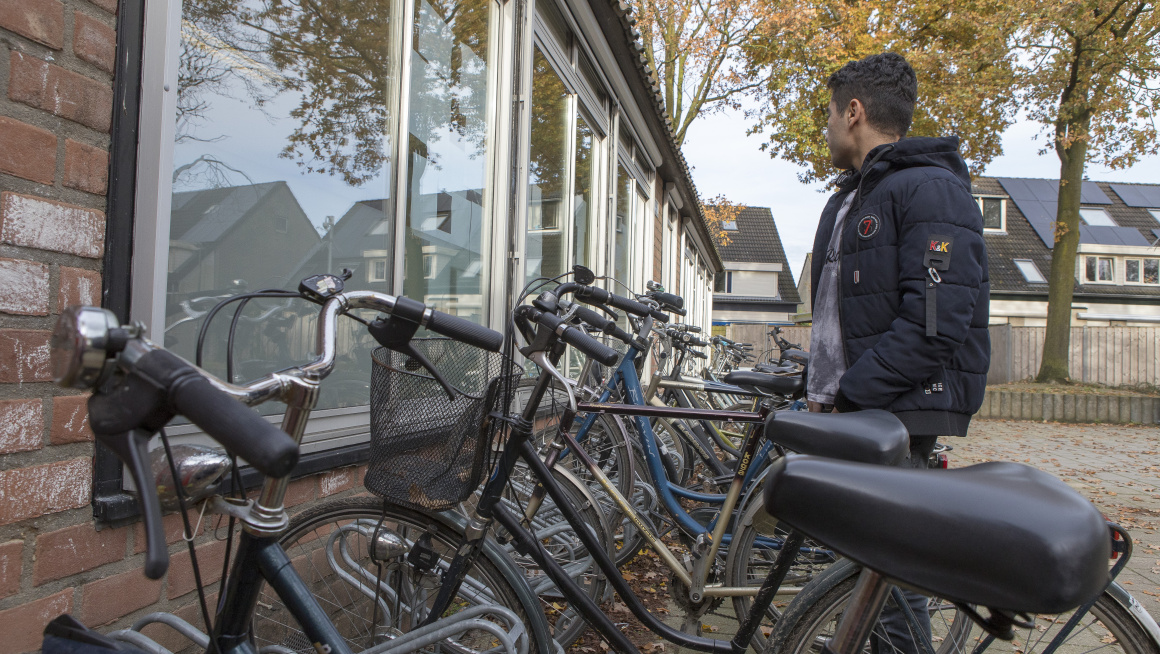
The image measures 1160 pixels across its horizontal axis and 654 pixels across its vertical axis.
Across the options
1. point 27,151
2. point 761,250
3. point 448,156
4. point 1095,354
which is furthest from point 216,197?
point 761,250

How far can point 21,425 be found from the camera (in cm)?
144

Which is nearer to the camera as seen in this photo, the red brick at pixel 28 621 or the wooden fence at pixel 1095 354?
the red brick at pixel 28 621

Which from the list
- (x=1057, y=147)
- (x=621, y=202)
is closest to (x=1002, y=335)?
(x=1057, y=147)

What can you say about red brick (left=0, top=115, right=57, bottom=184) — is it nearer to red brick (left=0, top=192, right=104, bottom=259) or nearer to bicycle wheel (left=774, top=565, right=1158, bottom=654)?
red brick (left=0, top=192, right=104, bottom=259)

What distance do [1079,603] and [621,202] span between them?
7.22m

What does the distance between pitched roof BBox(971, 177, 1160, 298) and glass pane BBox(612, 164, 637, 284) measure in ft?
89.6

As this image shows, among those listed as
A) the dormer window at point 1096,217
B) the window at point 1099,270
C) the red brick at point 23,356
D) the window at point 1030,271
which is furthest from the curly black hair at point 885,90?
the dormer window at point 1096,217

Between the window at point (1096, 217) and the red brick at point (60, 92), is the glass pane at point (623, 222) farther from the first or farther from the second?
the window at point (1096, 217)

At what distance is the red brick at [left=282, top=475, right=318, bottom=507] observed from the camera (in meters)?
2.20

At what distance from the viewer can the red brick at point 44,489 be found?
4.67 ft

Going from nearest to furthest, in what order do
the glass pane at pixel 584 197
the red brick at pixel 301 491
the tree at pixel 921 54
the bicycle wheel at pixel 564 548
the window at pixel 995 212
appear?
1. the red brick at pixel 301 491
2. the bicycle wheel at pixel 564 548
3. the glass pane at pixel 584 197
4. the tree at pixel 921 54
5. the window at pixel 995 212

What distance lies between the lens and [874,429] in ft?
4.81

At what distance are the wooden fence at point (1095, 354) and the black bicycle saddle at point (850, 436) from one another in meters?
17.2

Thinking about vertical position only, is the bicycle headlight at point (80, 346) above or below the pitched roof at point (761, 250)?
below
